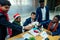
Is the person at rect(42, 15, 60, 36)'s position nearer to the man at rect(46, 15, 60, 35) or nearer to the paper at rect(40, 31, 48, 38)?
the man at rect(46, 15, 60, 35)

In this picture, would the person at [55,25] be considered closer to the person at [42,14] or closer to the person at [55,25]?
the person at [55,25]

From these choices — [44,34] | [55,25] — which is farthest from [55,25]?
[44,34]

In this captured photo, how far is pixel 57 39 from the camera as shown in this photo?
2625 millimetres

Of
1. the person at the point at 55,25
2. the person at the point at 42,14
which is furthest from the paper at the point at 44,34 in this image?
the person at the point at 42,14

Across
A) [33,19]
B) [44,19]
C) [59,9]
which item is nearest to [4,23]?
[33,19]

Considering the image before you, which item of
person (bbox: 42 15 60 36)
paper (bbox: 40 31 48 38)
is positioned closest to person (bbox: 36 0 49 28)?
person (bbox: 42 15 60 36)

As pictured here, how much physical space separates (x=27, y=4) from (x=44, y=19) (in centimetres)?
485

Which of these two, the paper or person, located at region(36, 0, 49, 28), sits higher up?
person, located at region(36, 0, 49, 28)

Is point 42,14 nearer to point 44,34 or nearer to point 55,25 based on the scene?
point 55,25

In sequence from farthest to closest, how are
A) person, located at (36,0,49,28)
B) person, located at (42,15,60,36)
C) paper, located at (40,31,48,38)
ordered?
person, located at (36,0,49,28)
person, located at (42,15,60,36)
paper, located at (40,31,48,38)

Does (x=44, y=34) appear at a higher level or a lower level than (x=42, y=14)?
lower

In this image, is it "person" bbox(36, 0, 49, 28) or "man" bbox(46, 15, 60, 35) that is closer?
"man" bbox(46, 15, 60, 35)

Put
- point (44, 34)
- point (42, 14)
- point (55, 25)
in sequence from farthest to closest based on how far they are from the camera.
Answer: point (42, 14)
point (55, 25)
point (44, 34)

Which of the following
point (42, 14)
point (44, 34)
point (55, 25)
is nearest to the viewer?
point (44, 34)
